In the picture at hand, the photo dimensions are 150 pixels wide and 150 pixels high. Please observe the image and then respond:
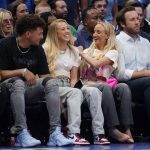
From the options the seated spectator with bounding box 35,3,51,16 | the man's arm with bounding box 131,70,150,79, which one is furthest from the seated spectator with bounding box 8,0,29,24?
the man's arm with bounding box 131,70,150,79

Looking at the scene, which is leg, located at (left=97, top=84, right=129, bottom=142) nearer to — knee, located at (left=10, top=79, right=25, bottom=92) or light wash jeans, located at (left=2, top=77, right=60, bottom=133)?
light wash jeans, located at (left=2, top=77, right=60, bottom=133)

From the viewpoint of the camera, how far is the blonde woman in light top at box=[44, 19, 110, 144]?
8.05 meters

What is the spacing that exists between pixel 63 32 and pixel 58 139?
158cm

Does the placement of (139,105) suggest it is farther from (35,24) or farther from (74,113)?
(35,24)

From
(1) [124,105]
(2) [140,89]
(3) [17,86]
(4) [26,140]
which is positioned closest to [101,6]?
(2) [140,89]

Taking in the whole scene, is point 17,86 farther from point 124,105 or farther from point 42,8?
point 42,8

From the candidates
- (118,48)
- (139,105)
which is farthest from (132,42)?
(139,105)

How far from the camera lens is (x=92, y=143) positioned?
823 centimetres

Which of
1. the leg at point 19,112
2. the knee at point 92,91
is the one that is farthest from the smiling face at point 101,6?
the leg at point 19,112

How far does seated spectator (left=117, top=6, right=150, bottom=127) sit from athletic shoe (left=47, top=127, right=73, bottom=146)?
3.93 ft

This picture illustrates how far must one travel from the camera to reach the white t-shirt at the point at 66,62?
860 cm

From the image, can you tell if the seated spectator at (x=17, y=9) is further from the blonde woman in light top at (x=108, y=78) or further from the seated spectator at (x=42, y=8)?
the blonde woman in light top at (x=108, y=78)

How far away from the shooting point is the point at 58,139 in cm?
779

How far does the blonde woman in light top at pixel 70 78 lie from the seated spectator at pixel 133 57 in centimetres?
57
